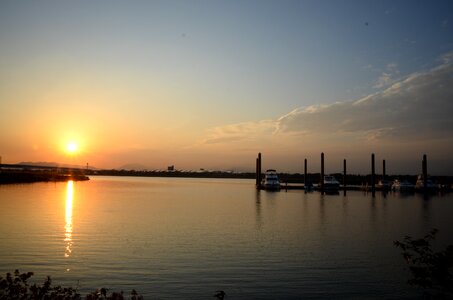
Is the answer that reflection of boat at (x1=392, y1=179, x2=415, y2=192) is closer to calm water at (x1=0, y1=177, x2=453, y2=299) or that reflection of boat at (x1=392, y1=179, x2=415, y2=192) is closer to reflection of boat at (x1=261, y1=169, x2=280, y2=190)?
reflection of boat at (x1=261, y1=169, x2=280, y2=190)

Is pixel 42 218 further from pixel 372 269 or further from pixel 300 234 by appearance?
pixel 372 269

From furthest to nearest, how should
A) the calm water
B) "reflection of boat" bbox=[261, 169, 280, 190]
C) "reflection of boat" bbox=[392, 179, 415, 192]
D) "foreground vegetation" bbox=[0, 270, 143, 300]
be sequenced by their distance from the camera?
1. "reflection of boat" bbox=[261, 169, 280, 190]
2. "reflection of boat" bbox=[392, 179, 415, 192]
3. the calm water
4. "foreground vegetation" bbox=[0, 270, 143, 300]

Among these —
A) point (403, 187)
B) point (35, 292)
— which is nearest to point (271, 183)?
point (403, 187)

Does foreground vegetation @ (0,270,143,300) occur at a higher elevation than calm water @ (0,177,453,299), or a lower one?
higher

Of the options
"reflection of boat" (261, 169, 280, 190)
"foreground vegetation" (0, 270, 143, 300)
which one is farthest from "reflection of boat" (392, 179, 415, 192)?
"foreground vegetation" (0, 270, 143, 300)

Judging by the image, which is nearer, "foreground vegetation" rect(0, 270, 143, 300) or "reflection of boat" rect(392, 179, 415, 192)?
"foreground vegetation" rect(0, 270, 143, 300)

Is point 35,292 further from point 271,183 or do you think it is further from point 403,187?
point 403,187

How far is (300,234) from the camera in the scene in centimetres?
3488

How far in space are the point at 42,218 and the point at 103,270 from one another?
24.3 m

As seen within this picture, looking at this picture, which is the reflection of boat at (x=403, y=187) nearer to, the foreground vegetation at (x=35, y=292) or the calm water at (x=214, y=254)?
the calm water at (x=214, y=254)

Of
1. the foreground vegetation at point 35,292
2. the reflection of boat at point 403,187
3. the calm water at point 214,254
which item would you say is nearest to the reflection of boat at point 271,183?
the reflection of boat at point 403,187

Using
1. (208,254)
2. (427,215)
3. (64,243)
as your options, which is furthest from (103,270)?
(427,215)

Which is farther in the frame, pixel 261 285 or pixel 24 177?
pixel 24 177

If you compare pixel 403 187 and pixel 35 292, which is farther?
pixel 403 187
